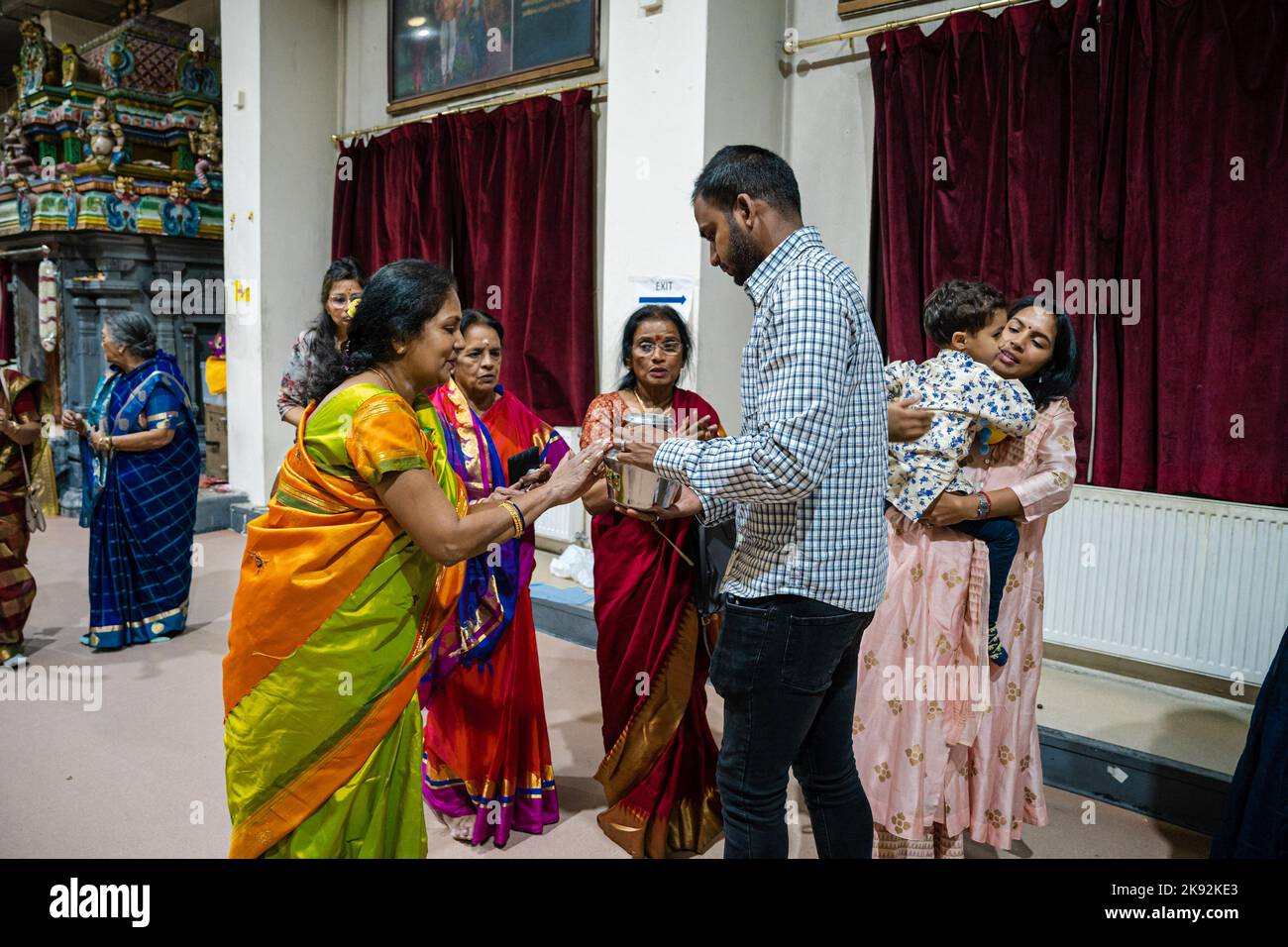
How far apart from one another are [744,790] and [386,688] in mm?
617

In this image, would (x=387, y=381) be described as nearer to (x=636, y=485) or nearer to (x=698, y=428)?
(x=636, y=485)

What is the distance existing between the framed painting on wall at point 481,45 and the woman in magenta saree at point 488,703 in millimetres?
2976

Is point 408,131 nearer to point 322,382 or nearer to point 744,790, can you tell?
point 322,382

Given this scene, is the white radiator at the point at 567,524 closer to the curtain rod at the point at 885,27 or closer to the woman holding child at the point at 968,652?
the curtain rod at the point at 885,27

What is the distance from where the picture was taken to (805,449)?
4.42 ft

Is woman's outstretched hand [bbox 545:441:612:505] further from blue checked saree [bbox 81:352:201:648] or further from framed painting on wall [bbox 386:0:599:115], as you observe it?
framed painting on wall [bbox 386:0:599:115]

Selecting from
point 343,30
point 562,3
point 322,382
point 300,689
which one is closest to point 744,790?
point 300,689

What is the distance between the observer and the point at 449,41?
211 inches

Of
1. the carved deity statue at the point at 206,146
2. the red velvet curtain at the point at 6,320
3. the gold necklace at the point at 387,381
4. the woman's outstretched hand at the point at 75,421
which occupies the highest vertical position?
the carved deity statue at the point at 206,146

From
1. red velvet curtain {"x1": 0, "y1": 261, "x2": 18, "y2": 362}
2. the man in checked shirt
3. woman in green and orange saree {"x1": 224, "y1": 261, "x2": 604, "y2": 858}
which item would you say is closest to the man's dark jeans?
the man in checked shirt

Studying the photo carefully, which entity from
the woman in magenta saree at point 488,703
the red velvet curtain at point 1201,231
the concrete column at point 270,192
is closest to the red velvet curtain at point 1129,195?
the red velvet curtain at point 1201,231

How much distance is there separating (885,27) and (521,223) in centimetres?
208

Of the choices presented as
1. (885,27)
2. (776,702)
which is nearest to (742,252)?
(776,702)

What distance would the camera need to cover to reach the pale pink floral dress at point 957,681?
6.85 ft
